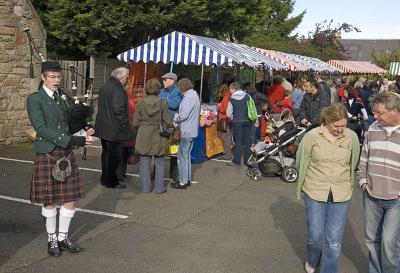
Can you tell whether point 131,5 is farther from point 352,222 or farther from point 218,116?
point 352,222

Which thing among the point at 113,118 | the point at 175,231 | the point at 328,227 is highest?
the point at 113,118

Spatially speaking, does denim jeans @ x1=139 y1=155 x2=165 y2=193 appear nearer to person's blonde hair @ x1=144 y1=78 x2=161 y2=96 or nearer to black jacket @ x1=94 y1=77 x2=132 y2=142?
black jacket @ x1=94 y1=77 x2=132 y2=142

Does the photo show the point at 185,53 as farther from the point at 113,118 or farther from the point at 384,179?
the point at 384,179

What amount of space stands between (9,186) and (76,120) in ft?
11.5

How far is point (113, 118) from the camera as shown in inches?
305

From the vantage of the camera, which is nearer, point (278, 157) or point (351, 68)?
point (278, 157)

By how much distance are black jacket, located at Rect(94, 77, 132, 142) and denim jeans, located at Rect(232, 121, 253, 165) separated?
3035 mm

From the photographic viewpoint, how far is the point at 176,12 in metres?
17.9

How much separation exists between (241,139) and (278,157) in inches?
41.2

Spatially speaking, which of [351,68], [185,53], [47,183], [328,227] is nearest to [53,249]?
[47,183]

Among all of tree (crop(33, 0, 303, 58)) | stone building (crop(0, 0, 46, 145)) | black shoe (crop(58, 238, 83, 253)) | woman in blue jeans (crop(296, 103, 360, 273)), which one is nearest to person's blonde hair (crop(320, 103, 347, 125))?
woman in blue jeans (crop(296, 103, 360, 273))

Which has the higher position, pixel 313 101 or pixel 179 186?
pixel 313 101

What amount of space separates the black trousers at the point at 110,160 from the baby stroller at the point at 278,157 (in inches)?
104

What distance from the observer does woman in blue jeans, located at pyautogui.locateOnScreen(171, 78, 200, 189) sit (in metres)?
8.09
